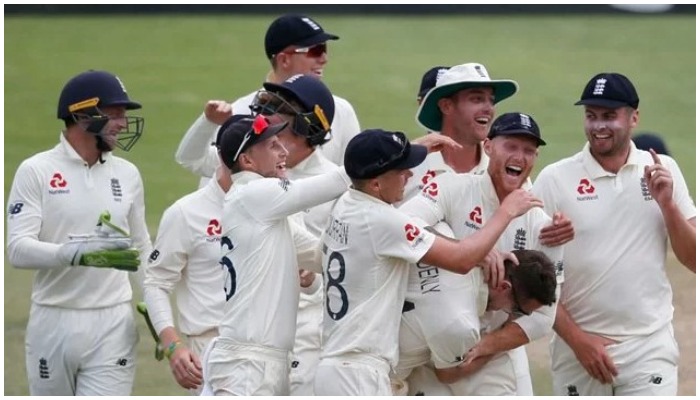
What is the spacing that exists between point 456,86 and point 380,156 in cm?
103

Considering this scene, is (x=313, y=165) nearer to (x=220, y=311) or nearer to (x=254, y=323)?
(x=220, y=311)

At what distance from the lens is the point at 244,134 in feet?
19.1

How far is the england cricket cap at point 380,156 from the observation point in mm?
5512

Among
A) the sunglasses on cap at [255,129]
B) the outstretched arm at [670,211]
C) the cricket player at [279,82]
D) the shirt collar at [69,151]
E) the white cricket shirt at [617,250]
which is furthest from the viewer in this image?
the cricket player at [279,82]

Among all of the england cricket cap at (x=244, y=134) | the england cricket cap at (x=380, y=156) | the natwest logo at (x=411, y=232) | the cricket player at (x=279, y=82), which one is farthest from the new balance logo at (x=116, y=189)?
the natwest logo at (x=411, y=232)

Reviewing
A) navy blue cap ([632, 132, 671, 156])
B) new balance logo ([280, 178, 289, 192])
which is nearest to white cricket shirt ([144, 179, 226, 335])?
new balance logo ([280, 178, 289, 192])

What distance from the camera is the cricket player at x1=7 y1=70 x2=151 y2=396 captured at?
6953mm

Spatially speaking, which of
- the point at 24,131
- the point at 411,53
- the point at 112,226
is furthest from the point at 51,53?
the point at 112,226

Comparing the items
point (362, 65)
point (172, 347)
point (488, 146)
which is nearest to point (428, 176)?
point (488, 146)

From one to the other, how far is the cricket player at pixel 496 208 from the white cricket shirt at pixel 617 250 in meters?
0.45

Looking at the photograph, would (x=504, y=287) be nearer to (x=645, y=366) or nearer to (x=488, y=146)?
(x=488, y=146)

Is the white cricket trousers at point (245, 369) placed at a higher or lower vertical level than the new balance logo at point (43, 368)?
higher

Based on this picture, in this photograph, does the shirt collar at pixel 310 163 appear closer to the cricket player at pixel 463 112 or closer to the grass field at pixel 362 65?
the cricket player at pixel 463 112

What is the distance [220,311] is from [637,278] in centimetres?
177
